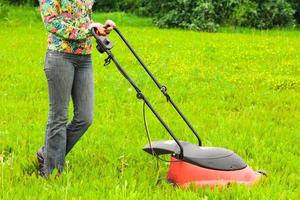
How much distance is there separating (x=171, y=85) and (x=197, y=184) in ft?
16.4

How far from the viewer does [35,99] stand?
8.59 meters

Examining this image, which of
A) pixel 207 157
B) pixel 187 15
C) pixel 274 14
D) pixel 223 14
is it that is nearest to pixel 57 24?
pixel 207 157

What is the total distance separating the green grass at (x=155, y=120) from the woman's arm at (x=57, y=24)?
1.07 m

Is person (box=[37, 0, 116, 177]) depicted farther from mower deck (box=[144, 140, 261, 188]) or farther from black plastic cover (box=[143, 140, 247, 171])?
mower deck (box=[144, 140, 261, 188])

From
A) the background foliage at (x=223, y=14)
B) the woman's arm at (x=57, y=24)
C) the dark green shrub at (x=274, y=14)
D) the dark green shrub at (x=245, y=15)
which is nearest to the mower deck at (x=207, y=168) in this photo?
the woman's arm at (x=57, y=24)

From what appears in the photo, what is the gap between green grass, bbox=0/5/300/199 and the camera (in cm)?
484

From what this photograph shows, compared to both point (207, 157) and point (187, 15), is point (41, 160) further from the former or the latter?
point (187, 15)

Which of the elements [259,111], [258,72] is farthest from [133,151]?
[258,72]

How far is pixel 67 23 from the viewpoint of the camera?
15.1 ft

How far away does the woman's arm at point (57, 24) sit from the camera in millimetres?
4562

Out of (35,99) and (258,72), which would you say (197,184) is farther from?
(258,72)

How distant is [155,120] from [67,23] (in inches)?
116

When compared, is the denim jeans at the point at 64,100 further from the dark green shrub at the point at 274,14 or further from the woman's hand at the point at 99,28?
the dark green shrub at the point at 274,14

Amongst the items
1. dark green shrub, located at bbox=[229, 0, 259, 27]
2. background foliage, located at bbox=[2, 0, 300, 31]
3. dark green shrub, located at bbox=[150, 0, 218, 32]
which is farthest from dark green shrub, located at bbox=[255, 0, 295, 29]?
dark green shrub, located at bbox=[150, 0, 218, 32]
